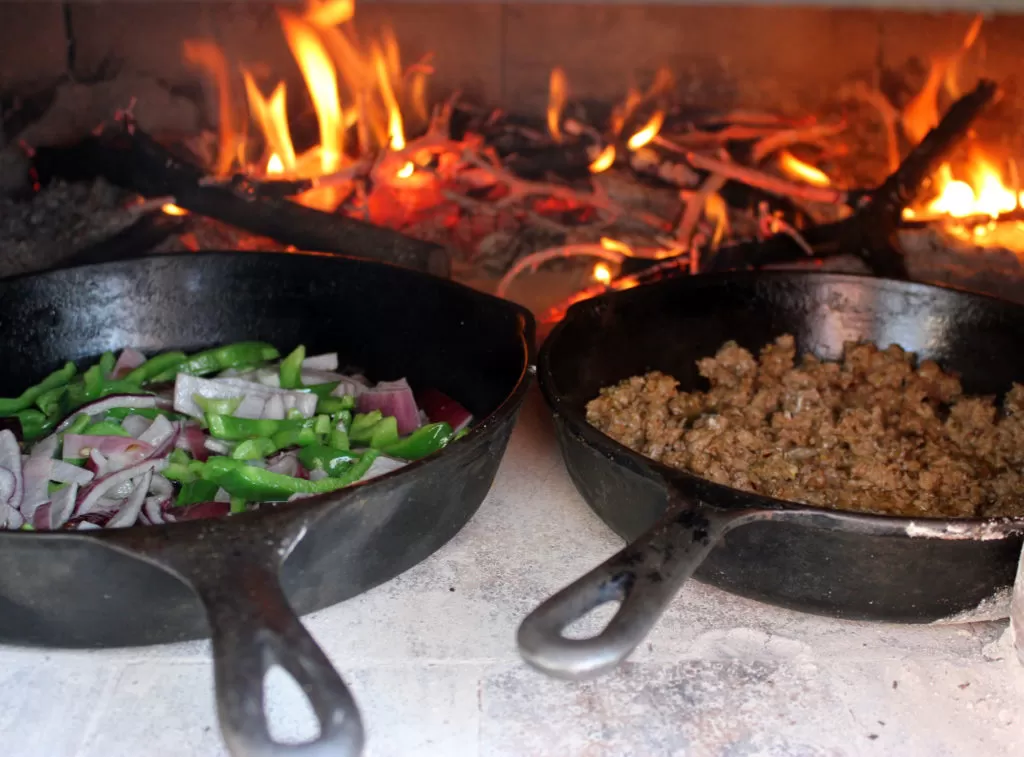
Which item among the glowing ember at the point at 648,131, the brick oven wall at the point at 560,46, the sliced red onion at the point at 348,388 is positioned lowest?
the sliced red onion at the point at 348,388

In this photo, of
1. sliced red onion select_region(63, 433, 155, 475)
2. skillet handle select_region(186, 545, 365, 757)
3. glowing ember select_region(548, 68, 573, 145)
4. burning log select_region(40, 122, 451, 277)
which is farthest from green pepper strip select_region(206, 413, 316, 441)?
glowing ember select_region(548, 68, 573, 145)

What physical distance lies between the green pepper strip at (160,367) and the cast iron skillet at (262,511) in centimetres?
13

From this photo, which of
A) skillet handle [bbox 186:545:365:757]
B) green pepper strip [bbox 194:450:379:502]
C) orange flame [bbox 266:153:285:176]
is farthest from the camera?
orange flame [bbox 266:153:285:176]

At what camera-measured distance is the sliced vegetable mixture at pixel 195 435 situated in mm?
1475

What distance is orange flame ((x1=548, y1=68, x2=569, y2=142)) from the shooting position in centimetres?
293

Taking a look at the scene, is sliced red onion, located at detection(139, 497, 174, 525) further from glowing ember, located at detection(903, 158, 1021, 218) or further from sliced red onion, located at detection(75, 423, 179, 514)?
glowing ember, located at detection(903, 158, 1021, 218)

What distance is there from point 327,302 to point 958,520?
4.23 feet

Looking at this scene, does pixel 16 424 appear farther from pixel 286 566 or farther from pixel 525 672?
pixel 525 672

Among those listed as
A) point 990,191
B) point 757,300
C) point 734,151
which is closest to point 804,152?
point 734,151

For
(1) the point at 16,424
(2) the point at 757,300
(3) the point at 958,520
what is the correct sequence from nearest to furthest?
(3) the point at 958,520 < (1) the point at 16,424 < (2) the point at 757,300

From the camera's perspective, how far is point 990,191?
2826 millimetres

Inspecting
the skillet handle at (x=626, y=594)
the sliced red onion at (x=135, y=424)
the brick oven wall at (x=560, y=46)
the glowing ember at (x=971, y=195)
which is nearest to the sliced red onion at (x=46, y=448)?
the sliced red onion at (x=135, y=424)

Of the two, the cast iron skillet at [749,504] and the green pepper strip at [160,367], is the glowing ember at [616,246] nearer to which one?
the cast iron skillet at [749,504]

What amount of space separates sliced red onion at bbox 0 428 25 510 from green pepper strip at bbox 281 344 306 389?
1.49 feet
